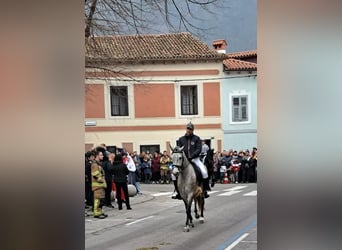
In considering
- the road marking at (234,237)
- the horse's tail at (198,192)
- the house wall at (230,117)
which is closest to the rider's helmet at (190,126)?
the house wall at (230,117)

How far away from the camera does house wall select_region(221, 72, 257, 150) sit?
340cm

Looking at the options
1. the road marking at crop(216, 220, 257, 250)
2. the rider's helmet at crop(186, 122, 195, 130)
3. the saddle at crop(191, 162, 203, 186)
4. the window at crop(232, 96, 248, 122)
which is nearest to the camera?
the window at crop(232, 96, 248, 122)

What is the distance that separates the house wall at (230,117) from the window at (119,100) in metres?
0.81

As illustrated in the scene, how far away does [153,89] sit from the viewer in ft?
13.4

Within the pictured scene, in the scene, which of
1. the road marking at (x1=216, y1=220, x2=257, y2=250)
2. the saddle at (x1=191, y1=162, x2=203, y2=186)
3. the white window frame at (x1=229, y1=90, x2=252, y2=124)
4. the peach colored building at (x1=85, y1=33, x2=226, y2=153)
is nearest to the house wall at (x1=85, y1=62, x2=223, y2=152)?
the peach colored building at (x1=85, y1=33, x2=226, y2=153)

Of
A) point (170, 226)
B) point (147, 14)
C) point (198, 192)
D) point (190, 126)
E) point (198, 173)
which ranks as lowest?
point (170, 226)

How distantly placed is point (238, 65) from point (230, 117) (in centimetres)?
43

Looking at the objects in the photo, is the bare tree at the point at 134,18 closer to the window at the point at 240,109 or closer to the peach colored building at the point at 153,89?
the peach colored building at the point at 153,89

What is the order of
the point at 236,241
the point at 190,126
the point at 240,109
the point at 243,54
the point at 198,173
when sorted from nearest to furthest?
the point at 240,109 < the point at 243,54 < the point at 190,126 < the point at 236,241 < the point at 198,173

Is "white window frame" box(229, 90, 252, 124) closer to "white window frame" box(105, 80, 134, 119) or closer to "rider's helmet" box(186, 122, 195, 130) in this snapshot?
"rider's helmet" box(186, 122, 195, 130)

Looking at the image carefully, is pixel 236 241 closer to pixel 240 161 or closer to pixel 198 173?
pixel 240 161

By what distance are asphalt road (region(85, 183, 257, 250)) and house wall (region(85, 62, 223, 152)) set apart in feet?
2.72

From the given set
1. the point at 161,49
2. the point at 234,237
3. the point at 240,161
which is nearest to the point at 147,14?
the point at 161,49
